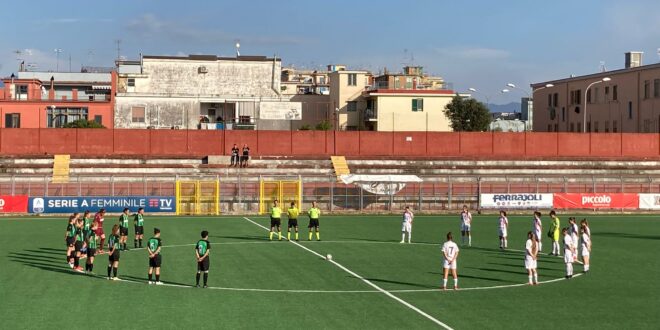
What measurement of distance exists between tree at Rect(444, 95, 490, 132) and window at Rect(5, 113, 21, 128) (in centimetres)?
5309

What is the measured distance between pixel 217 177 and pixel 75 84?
66.6m

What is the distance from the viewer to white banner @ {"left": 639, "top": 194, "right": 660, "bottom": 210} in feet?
228

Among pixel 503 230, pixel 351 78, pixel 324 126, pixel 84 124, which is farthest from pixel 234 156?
pixel 351 78

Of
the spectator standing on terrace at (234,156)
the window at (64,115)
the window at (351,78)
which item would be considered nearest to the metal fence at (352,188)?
the spectator standing on terrace at (234,156)

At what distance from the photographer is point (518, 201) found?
68312mm

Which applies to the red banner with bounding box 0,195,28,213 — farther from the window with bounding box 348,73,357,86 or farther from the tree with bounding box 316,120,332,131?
the window with bounding box 348,73,357,86

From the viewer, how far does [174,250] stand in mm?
40062

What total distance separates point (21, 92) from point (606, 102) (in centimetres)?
7295

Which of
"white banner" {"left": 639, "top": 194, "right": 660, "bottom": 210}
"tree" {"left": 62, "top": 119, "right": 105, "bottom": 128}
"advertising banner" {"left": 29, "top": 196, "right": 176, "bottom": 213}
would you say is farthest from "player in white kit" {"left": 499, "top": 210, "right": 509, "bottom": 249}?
"tree" {"left": 62, "top": 119, "right": 105, "bottom": 128}

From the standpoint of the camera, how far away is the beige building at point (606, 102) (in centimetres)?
9144

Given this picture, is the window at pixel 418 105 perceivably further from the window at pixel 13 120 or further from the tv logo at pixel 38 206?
the tv logo at pixel 38 206

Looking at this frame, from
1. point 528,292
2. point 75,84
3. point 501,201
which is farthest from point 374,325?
point 75,84

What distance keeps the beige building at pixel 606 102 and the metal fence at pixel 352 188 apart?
1398 centimetres

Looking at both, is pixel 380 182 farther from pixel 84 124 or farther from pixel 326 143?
pixel 84 124
